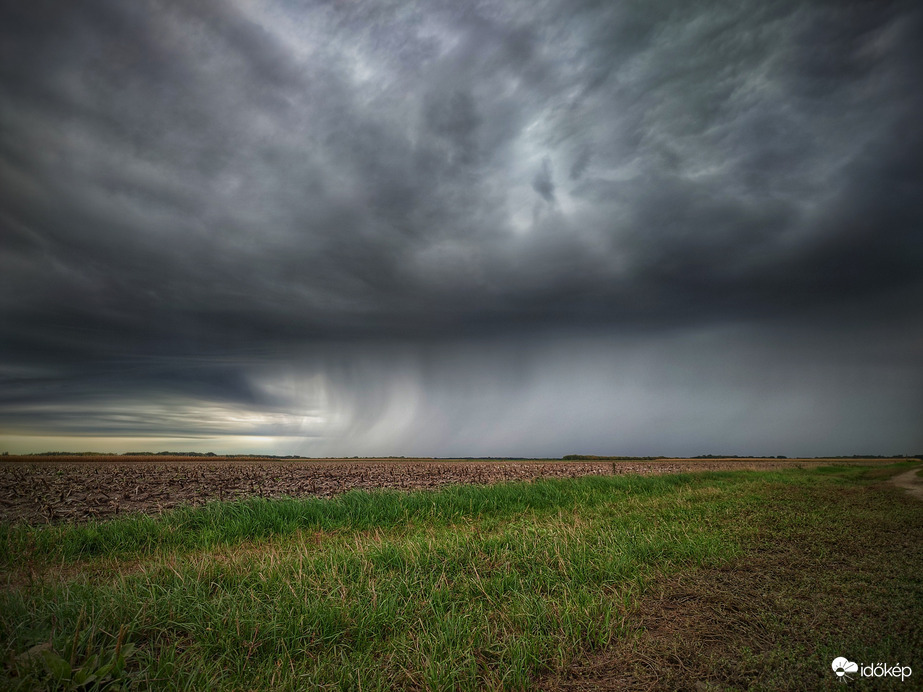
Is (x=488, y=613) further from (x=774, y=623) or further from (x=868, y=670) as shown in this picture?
(x=868, y=670)

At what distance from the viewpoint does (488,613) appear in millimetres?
5020

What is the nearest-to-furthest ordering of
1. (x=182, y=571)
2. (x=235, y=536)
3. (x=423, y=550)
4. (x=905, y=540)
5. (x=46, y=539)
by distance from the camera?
(x=182, y=571) < (x=423, y=550) < (x=905, y=540) < (x=46, y=539) < (x=235, y=536)

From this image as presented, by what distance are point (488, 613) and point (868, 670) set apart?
342 centimetres

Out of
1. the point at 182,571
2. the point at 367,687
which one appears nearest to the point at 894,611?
the point at 367,687

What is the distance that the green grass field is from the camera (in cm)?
386

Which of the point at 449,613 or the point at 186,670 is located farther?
the point at 449,613

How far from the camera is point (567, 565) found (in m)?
6.43

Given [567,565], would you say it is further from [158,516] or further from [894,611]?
[158,516]

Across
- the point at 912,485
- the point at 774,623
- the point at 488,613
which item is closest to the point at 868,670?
the point at 774,623

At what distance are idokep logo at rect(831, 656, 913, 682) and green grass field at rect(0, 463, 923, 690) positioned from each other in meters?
0.06

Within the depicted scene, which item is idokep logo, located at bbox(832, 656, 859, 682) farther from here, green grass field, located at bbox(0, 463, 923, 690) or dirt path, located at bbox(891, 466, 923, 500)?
dirt path, located at bbox(891, 466, 923, 500)

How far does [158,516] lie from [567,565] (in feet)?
38.4

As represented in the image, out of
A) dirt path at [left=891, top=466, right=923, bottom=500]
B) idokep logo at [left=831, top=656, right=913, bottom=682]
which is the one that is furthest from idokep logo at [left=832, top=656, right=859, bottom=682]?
dirt path at [left=891, top=466, right=923, bottom=500]

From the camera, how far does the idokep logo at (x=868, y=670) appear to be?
11.7ft
